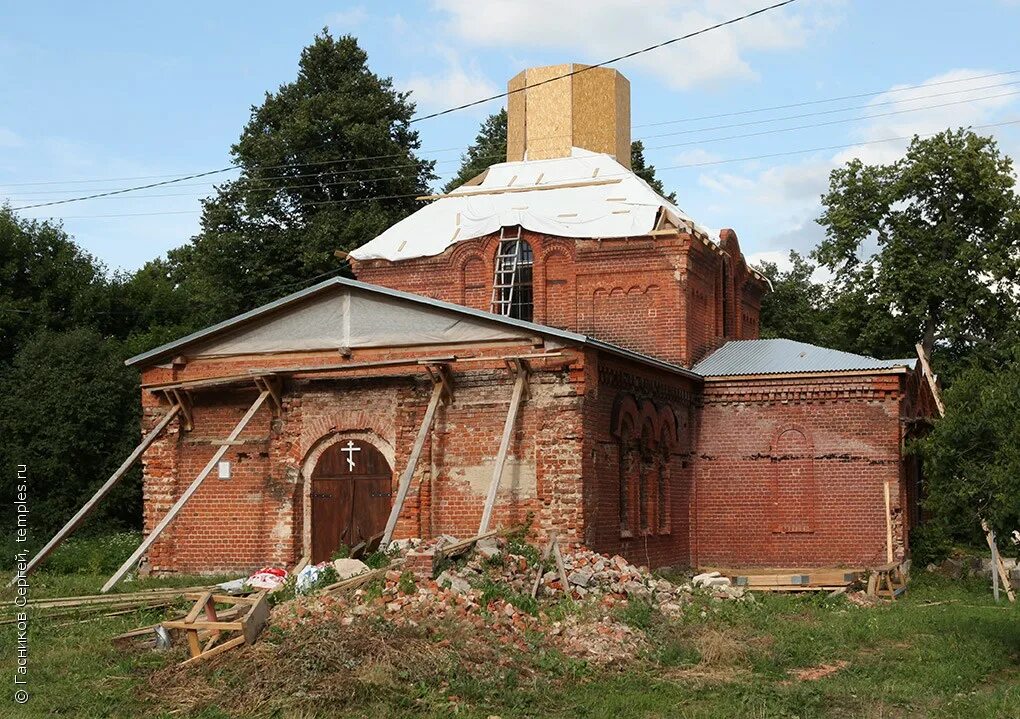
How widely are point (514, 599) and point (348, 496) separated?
236 inches

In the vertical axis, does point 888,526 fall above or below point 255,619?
above

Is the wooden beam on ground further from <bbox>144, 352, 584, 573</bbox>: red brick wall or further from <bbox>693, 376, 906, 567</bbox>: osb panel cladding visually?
<bbox>693, 376, 906, 567</bbox>: osb panel cladding

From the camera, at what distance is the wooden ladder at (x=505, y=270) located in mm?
25875

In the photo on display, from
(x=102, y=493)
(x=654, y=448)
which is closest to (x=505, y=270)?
(x=654, y=448)

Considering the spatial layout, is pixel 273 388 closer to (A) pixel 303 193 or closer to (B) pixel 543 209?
(B) pixel 543 209

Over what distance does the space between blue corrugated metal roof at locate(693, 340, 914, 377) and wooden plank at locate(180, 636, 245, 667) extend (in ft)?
44.5

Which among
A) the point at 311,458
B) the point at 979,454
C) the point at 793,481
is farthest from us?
the point at 793,481

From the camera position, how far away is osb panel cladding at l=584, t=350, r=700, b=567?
1947cm

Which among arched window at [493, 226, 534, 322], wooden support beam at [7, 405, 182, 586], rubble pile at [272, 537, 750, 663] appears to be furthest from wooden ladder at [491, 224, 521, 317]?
rubble pile at [272, 537, 750, 663]

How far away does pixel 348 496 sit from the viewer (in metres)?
20.3

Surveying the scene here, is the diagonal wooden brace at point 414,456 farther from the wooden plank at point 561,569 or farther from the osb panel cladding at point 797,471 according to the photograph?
the osb panel cladding at point 797,471

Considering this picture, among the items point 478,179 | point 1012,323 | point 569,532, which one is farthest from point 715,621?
point 1012,323

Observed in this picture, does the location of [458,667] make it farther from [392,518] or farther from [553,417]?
[553,417]

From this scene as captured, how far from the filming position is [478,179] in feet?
92.9
